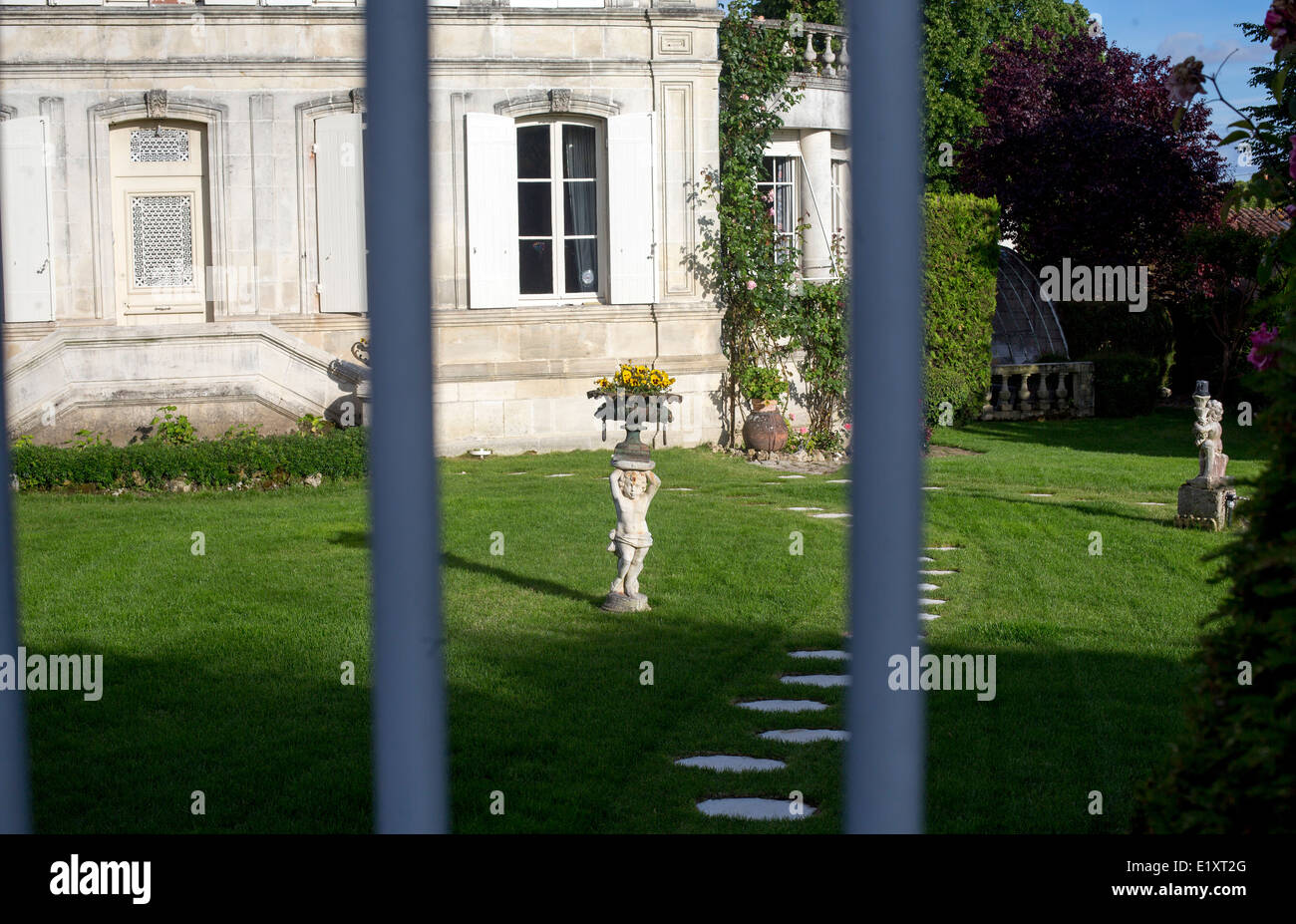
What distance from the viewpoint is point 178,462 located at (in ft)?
39.6

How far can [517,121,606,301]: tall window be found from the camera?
15.2 metres

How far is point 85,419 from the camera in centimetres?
1352

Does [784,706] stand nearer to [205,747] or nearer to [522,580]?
[205,747]

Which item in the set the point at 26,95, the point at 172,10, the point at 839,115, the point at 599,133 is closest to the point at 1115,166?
the point at 839,115

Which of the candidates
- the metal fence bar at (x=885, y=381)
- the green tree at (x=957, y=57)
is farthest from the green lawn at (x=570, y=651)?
the green tree at (x=957, y=57)

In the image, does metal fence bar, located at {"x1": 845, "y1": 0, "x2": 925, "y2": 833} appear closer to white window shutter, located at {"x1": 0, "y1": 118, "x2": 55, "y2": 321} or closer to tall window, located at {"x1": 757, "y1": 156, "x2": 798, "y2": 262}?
white window shutter, located at {"x1": 0, "y1": 118, "x2": 55, "y2": 321}

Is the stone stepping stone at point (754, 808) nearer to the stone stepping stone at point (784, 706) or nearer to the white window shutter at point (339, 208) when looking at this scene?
the stone stepping stone at point (784, 706)

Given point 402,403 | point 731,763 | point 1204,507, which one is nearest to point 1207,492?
point 1204,507

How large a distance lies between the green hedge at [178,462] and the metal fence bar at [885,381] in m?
11.2

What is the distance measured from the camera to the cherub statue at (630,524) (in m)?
7.79

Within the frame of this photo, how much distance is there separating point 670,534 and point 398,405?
8393 millimetres

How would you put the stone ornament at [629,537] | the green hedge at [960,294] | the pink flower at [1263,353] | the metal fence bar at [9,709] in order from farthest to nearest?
the green hedge at [960,294] → the stone ornament at [629,537] → the pink flower at [1263,353] → the metal fence bar at [9,709]
